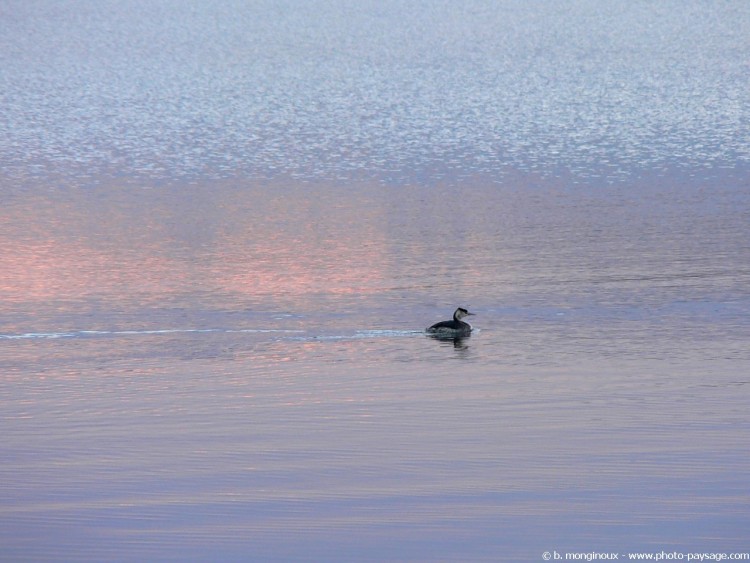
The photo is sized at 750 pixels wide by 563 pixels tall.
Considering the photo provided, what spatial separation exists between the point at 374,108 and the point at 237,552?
30643mm

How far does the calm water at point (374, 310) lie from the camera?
909cm

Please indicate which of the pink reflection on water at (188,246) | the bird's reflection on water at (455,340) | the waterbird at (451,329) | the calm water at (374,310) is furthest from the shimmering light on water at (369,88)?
the bird's reflection on water at (455,340)

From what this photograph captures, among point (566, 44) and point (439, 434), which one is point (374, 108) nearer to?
point (566, 44)

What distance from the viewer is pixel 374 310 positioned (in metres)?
16.0

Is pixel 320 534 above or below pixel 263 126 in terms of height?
below

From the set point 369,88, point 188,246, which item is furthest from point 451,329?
point 369,88

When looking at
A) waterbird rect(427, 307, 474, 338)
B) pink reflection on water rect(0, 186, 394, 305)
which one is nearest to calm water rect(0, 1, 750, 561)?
pink reflection on water rect(0, 186, 394, 305)

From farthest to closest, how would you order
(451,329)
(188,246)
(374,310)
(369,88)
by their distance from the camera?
1. (369,88)
2. (188,246)
3. (374,310)
4. (451,329)

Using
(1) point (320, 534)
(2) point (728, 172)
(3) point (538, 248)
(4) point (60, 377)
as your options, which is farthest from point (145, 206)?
(1) point (320, 534)

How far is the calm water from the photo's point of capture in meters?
9.09

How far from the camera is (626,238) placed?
70.0 ft

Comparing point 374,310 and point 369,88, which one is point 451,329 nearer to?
point 374,310

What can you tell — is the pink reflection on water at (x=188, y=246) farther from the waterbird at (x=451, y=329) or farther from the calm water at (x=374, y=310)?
the waterbird at (x=451, y=329)

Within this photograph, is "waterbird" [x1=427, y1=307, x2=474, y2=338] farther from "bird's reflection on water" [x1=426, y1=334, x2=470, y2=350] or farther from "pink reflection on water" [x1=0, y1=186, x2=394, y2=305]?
"pink reflection on water" [x1=0, y1=186, x2=394, y2=305]
